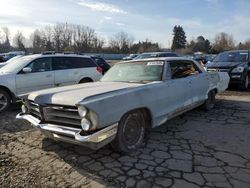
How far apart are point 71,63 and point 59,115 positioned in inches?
226

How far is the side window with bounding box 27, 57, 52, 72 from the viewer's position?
8703 millimetres

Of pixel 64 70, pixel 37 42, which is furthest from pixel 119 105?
pixel 37 42

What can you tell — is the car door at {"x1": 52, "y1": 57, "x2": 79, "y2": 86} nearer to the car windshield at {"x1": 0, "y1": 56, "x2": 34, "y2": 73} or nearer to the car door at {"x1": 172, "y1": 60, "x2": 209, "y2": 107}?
the car windshield at {"x1": 0, "y1": 56, "x2": 34, "y2": 73}

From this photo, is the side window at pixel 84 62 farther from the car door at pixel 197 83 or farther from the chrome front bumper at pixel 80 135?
the chrome front bumper at pixel 80 135

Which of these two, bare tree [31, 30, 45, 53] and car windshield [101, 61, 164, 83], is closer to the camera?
car windshield [101, 61, 164, 83]

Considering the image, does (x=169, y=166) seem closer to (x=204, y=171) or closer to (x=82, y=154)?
(x=204, y=171)

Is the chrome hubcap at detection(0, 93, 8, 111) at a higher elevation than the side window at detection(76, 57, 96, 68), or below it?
below

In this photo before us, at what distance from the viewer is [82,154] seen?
456 cm

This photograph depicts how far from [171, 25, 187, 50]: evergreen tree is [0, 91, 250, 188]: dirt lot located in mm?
95290

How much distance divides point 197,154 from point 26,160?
2.82 m

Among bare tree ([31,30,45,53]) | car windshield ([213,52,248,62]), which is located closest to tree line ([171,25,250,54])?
bare tree ([31,30,45,53])

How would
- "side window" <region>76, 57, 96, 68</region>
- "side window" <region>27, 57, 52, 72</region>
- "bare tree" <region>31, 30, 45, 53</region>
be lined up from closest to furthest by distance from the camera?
"side window" <region>27, 57, 52, 72</region> → "side window" <region>76, 57, 96, 68</region> → "bare tree" <region>31, 30, 45, 53</region>

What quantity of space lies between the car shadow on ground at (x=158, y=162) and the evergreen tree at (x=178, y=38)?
95957 mm

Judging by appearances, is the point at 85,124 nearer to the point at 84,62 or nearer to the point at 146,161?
the point at 146,161
